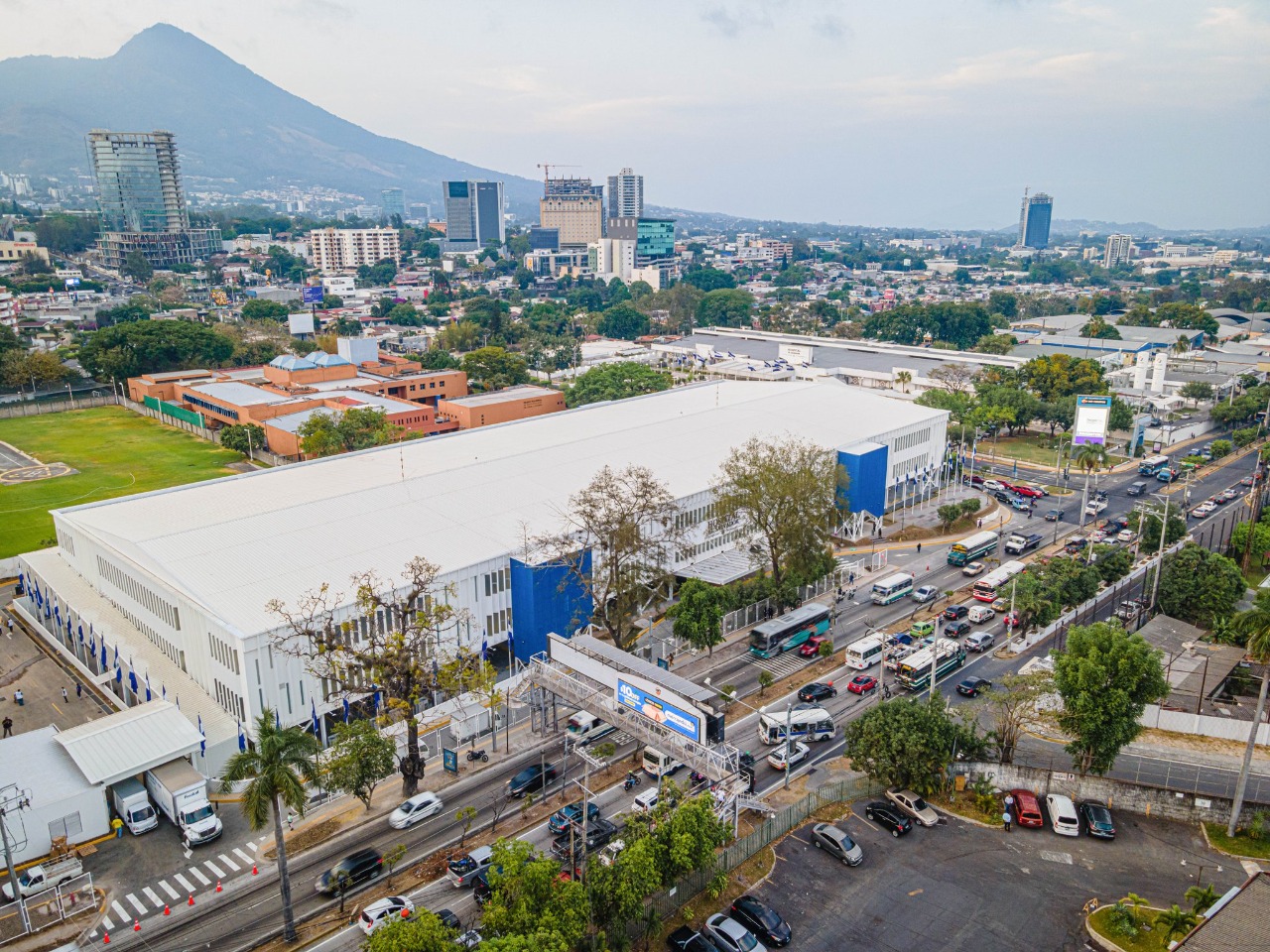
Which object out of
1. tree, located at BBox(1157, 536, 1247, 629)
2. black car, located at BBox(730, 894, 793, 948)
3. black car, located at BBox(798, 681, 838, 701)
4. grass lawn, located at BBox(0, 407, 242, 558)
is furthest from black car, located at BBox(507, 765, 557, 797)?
grass lawn, located at BBox(0, 407, 242, 558)

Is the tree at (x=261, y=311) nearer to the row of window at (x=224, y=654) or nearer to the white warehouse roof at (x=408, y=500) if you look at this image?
the white warehouse roof at (x=408, y=500)

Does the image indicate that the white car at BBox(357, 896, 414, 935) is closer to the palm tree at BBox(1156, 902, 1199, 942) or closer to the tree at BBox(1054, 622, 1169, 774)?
the palm tree at BBox(1156, 902, 1199, 942)

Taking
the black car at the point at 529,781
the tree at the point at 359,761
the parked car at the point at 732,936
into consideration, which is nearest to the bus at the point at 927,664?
the black car at the point at 529,781

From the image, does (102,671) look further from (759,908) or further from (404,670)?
(759,908)

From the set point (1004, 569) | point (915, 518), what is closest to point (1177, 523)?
point (1004, 569)

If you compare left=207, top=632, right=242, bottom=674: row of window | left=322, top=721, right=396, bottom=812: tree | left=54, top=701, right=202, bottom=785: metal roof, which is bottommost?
left=54, top=701, right=202, bottom=785: metal roof
